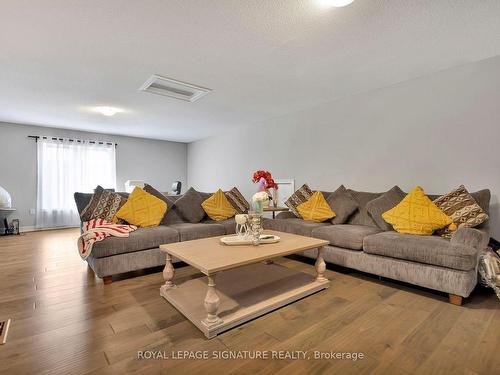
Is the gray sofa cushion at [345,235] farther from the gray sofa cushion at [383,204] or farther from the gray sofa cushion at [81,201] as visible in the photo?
the gray sofa cushion at [81,201]

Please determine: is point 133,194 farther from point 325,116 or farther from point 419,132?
point 419,132

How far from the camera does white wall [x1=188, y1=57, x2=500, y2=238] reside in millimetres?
2742

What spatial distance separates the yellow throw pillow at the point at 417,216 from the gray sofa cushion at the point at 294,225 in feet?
2.60

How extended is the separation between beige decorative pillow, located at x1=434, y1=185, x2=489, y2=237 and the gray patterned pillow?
11.1ft

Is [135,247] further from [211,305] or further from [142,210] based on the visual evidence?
[211,305]

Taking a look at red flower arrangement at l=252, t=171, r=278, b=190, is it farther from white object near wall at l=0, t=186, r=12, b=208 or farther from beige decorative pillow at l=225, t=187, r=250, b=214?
white object near wall at l=0, t=186, r=12, b=208

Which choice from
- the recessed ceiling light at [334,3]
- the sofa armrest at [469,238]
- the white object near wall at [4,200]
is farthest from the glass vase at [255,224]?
the white object near wall at [4,200]

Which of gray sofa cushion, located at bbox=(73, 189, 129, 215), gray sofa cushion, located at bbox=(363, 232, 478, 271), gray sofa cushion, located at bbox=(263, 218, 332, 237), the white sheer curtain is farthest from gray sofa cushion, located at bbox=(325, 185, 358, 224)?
the white sheer curtain

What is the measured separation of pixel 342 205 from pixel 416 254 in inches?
48.6

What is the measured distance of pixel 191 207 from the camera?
3.62 metres

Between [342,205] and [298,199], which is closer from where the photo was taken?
[342,205]

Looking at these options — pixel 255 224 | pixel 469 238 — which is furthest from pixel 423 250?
pixel 255 224

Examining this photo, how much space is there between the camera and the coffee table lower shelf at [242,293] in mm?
1755

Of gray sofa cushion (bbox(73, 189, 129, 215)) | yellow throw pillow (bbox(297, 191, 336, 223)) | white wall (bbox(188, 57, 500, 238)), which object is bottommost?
yellow throw pillow (bbox(297, 191, 336, 223))
